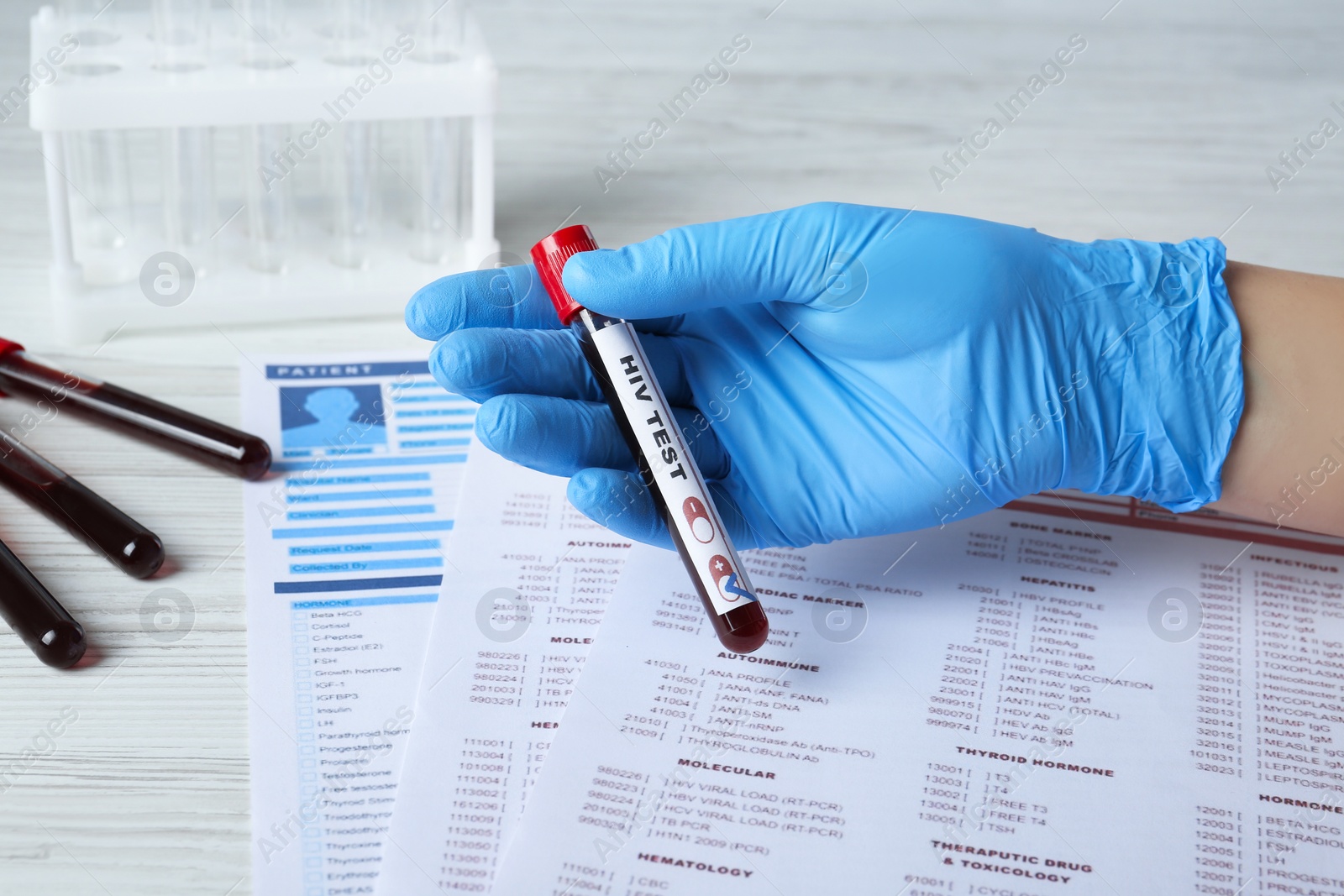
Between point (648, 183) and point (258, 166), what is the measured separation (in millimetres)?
478

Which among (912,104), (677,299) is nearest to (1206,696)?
(677,299)

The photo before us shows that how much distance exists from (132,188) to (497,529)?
0.62 meters

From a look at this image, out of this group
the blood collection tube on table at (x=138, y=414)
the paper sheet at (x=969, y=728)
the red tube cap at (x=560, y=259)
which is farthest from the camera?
the blood collection tube on table at (x=138, y=414)

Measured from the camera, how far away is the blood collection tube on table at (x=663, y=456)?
2.73ft

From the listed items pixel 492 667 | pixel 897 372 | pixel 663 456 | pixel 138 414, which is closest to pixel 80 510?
pixel 138 414

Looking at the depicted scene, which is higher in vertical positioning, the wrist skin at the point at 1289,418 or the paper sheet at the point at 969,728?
the wrist skin at the point at 1289,418

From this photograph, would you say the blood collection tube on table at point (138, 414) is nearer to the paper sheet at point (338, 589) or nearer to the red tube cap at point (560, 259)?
the paper sheet at point (338, 589)

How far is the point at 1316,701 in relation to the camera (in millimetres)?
900

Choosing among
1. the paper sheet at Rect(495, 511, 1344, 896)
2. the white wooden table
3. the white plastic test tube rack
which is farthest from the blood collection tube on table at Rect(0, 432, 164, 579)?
the paper sheet at Rect(495, 511, 1344, 896)

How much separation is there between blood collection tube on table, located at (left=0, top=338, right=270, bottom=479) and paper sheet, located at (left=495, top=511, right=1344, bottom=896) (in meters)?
0.37

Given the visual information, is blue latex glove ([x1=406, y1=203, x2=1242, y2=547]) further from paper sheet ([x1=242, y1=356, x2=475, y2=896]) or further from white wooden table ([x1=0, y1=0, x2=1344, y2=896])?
white wooden table ([x1=0, y1=0, x2=1344, y2=896])

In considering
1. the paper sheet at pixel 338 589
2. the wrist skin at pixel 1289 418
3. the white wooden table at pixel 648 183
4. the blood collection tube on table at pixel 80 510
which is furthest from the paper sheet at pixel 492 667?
the wrist skin at pixel 1289 418

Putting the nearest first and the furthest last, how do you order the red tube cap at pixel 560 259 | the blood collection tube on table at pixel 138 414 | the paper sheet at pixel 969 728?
1. the paper sheet at pixel 969 728
2. the red tube cap at pixel 560 259
3. the blood collection tube on table at pixel 138 414

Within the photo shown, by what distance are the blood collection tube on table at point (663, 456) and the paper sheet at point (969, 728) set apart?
8cm
